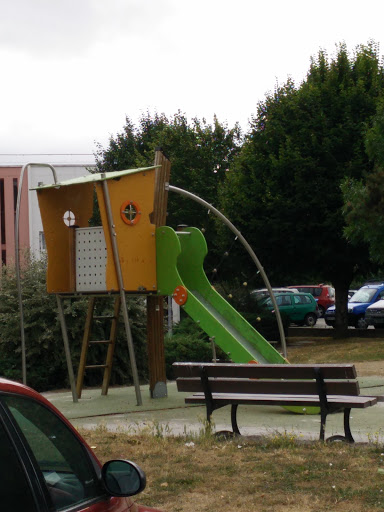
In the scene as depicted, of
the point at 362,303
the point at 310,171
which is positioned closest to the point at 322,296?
the point at 362,303

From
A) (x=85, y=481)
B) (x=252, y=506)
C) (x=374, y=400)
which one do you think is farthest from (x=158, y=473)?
(x=85, y=481)

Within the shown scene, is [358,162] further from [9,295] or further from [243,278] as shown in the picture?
[9,295]

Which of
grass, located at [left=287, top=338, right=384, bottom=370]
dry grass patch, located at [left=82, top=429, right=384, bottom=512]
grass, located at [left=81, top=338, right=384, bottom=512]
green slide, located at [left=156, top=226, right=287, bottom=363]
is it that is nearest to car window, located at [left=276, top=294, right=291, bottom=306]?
grass, located at [left=287, top=338, right=384, bottom=370]

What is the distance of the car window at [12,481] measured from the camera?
2709mm

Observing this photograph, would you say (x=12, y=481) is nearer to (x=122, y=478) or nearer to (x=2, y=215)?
(x=122, y=478)

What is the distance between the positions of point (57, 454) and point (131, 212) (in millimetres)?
10100

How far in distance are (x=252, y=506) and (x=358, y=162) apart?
2361cm

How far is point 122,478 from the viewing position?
3225 millimetres

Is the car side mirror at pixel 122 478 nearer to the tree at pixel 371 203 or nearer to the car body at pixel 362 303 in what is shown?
the tree at pixel 371 203

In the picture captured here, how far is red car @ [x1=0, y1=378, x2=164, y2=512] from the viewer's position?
2.74 metres

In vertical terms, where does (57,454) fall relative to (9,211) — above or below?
below

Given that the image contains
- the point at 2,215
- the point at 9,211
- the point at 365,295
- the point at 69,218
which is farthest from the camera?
the point at 2,215

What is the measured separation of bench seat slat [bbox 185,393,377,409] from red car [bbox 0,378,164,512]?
5.29 m

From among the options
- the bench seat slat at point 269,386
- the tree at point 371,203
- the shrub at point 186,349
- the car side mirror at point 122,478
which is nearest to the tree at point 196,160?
the tree at point 371,203
